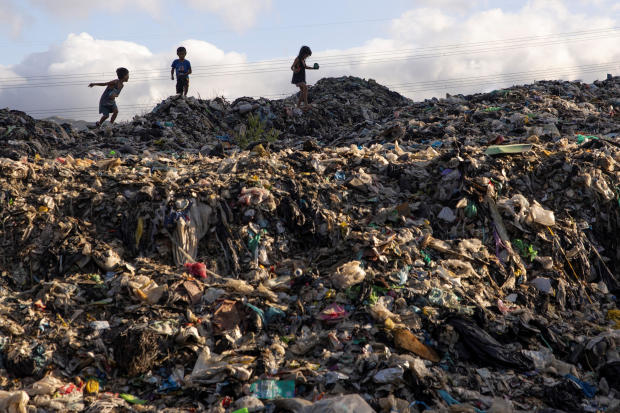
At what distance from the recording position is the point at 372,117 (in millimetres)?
13336

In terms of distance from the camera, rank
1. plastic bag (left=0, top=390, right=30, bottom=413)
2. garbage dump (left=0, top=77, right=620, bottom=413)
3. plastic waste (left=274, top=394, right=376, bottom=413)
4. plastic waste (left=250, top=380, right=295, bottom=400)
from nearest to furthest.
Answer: plastic waste (left=274, top=394, right=376, bottom=413), plastic bag (left=0, top=390, right=30, bottom=413), plastic waste (left=250, top=380, right=295, bottom=400), garbage dump (left=0, top=77, right=620, bottom=413)

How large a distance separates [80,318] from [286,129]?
863 centimetres

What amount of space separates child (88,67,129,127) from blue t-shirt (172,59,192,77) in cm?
153

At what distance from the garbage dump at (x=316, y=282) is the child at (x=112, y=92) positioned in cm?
411

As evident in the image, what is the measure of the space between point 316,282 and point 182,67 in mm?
A: 8121

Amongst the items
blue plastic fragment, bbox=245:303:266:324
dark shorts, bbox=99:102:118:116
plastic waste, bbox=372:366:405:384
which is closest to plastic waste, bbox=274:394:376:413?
plastic waste, bbox=372:366:405:384

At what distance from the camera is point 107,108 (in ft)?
34.2

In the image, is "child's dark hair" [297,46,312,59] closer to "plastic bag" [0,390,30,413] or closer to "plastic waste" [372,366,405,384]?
"plastic waste" [372,366,405,384]

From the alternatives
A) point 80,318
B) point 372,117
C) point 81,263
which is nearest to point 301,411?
point 80,318

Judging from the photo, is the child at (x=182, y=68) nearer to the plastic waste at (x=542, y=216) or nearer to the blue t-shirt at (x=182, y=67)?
the blue t-shirt at (x=182, y=67)

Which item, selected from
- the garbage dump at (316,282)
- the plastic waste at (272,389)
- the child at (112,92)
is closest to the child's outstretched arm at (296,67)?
the child at (112,92)

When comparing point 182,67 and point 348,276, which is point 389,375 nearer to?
point 348,276

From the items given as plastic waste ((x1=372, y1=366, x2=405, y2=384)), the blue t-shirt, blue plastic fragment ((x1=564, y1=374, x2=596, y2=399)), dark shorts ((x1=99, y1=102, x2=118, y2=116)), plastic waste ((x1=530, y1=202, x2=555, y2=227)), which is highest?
the blue t-shirt

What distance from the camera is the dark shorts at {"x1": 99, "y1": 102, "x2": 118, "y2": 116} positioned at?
33.9ft
